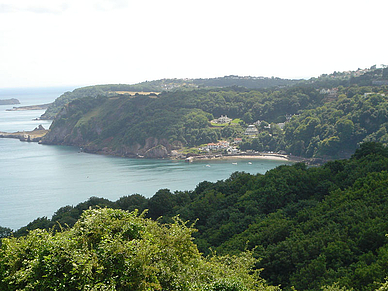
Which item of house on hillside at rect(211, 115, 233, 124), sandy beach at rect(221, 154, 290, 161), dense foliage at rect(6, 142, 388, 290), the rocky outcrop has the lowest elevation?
sandy beach at rect(221, 154, 290, 161)

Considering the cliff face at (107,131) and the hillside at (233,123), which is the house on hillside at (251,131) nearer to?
the hillside at (233,123)

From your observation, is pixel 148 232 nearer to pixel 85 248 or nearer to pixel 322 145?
pixel 85 248

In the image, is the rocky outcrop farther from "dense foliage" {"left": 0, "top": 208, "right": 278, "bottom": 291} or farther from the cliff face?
"dense foliage" {"left": 0, "top": 208, "right": 278, "bottom": 291}

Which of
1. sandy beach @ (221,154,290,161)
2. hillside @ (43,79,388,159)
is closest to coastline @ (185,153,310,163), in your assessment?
sandy beach @ (221,154,290,161)

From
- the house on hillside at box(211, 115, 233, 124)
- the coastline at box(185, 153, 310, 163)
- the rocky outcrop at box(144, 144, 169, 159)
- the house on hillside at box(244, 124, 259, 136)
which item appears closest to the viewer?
the coastline at box(185, 153, 310, 163)

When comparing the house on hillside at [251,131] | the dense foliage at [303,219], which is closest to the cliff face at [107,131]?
the house on hillside at [251,131]

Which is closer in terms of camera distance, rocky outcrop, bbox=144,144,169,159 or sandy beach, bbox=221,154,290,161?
sandy beach, bbox=221,154,290,161

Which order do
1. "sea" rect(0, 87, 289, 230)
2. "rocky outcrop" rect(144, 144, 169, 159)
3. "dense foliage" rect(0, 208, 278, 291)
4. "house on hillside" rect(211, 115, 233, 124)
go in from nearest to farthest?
"dense foliage" rect(0, 208, 278, 291) < "sea" rect(0, 87, 289, 230) < "rocky outcrop" rect(144, 144, 169, 159) < "house on hillside" rect(211, 115, 233, 124)

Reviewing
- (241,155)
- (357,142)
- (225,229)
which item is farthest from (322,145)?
(225,229)
